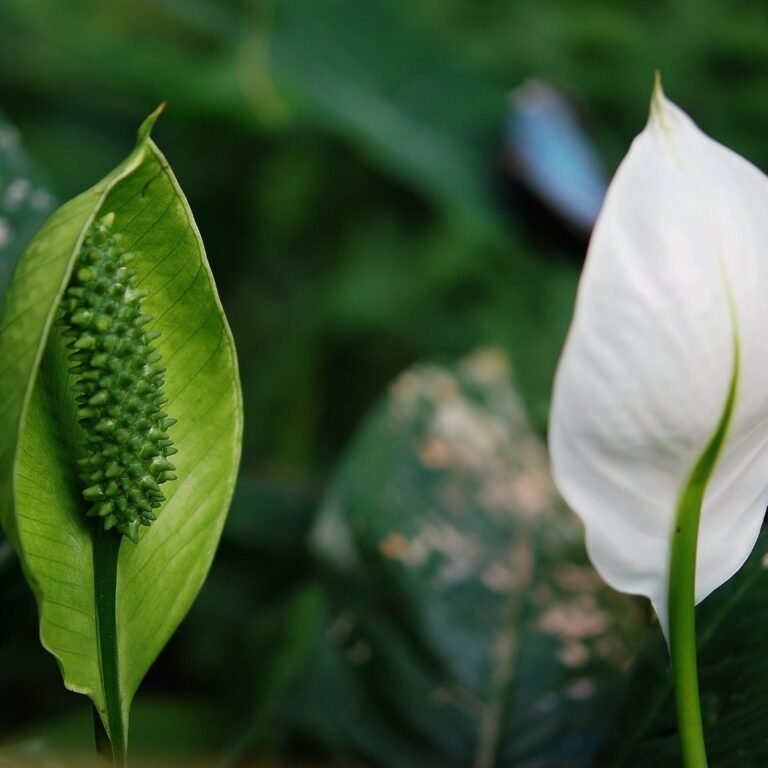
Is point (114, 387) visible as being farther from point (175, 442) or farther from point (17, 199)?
point (17, 199)

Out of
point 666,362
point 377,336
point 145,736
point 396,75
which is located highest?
point 396,75

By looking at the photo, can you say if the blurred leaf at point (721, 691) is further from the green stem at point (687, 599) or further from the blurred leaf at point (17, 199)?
the blurred leaf at point (17, 199)

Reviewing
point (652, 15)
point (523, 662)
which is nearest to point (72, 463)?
point (523, 662)

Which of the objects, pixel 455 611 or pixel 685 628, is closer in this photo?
pixel 685 628

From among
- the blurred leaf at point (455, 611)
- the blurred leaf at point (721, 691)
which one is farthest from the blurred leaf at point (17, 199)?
the blurred leaf at point (721, 691)

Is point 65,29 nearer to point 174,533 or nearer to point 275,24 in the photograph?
point 275,24

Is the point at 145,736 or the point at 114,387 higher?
the point at 114,387

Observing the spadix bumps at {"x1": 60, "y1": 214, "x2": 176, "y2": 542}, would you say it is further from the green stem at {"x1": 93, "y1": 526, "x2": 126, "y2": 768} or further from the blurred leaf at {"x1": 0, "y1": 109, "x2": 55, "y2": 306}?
the blurred leaf at {"x1": 0, "y1": 109, "x2": 55, "y2": 306}

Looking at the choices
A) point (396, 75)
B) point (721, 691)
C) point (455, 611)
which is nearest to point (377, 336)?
point (396, 75)

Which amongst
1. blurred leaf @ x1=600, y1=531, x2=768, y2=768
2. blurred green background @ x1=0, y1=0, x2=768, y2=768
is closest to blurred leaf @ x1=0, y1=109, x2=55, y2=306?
blurred green background @ x1=0, y1=0, x2=768, y2=768
